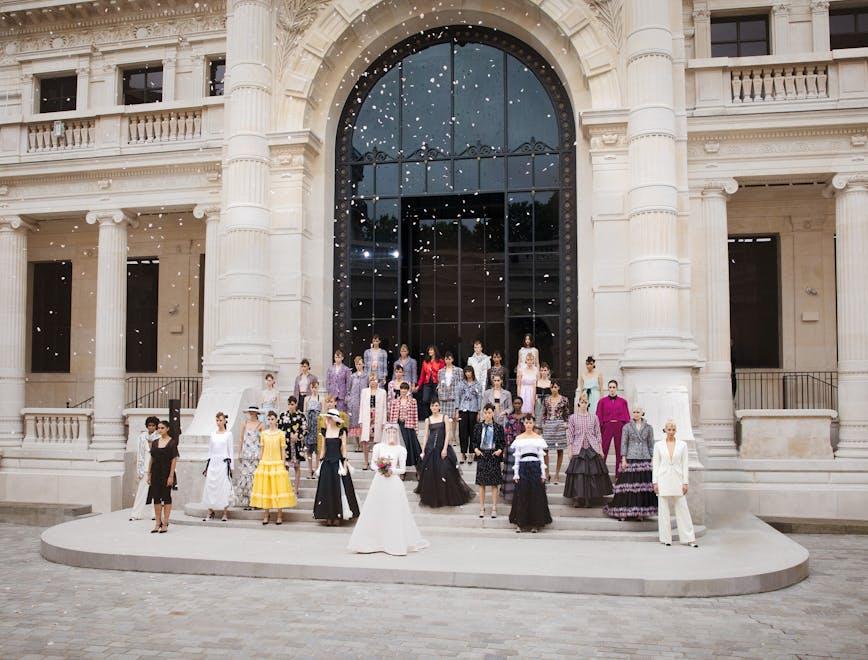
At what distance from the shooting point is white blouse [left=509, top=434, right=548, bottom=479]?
1257cm

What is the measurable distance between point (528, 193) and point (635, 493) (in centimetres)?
785

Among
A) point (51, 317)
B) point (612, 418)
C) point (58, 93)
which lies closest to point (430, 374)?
point (612, 418)

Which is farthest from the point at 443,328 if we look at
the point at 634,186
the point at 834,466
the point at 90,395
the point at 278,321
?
the point at 90,395

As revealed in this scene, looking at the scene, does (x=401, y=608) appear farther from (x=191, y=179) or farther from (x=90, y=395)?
(x=90, y=395)

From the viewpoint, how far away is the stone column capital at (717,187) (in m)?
17.3

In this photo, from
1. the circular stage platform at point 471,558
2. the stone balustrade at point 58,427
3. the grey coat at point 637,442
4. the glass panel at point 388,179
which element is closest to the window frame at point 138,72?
the glass panel at point 388,179

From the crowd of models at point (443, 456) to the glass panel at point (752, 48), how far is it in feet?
28.9

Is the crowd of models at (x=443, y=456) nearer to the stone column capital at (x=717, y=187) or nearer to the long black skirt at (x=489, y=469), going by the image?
the long black skirt at (x=489, y=469)

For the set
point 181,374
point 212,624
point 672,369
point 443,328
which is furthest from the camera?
point 181,374

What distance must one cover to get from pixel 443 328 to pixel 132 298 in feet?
31.3

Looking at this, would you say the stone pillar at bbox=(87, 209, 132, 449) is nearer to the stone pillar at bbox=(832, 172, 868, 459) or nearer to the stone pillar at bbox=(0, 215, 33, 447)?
the stone pillar at bbox=(0, 215, 33, 447)

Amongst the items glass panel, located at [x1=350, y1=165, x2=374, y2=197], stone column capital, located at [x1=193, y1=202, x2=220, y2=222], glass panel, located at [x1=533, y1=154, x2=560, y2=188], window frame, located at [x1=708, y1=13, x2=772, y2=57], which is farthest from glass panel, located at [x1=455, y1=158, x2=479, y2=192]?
window frame, located at [x1=708, y1=13, x2=772, y2=57]

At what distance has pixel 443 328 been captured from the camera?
19.5 meters

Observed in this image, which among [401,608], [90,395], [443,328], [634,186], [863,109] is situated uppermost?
[863,109]
